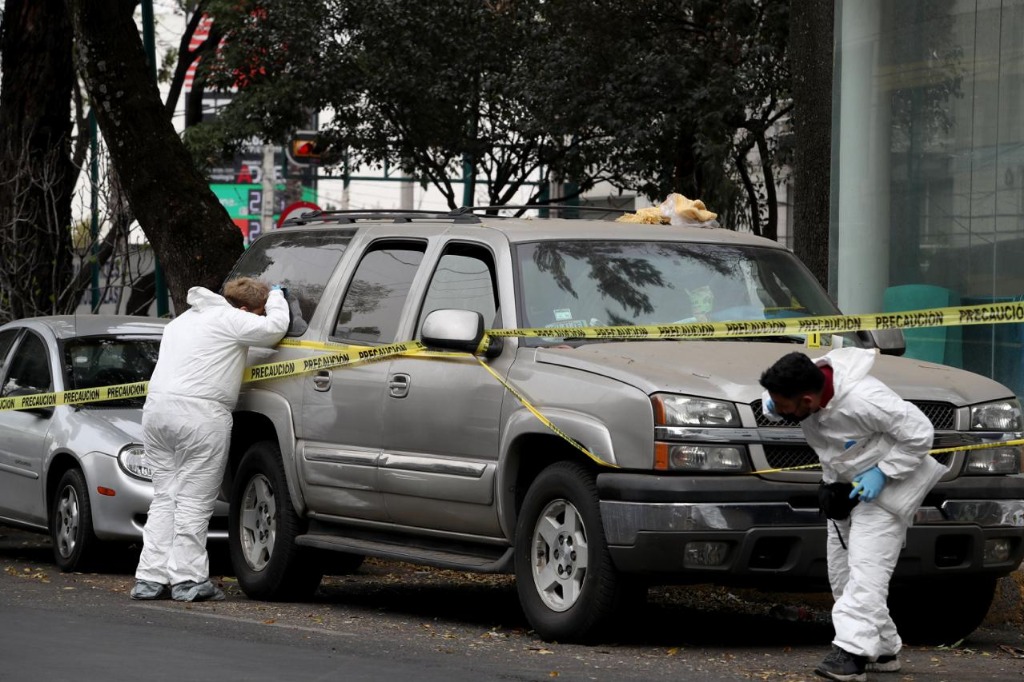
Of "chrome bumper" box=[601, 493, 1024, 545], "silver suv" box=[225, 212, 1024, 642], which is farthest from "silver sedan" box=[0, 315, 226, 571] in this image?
"chrome bumper" box=[601, 493, 1024, 545]

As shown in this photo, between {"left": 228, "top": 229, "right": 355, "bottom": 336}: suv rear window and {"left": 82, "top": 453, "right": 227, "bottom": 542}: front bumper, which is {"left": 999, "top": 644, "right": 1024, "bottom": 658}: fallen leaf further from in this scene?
{"left": 82, "top": 453, "right": 227, "bottom": 542}: front bumper

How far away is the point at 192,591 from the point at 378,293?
1.81 metres

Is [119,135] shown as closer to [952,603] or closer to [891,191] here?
[891,191]

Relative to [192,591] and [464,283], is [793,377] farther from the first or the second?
[192,591]

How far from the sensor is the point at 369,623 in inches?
337

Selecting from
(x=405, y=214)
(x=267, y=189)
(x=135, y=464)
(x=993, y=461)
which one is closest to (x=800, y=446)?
(x=993, y=461)

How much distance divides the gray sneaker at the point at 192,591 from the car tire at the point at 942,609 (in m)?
3.48

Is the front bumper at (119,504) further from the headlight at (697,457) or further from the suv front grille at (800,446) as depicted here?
the suv front grille at (800,446)

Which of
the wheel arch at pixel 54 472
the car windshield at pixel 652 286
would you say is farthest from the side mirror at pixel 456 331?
the wheel arch at pixel 54 472

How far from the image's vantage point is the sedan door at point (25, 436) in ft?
37.3

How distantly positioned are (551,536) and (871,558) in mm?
1486

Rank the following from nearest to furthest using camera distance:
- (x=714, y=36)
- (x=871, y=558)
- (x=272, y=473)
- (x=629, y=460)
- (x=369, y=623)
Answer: (x=871, y=558)
(x=629, y=460)
(x=369, y=623)
(x=272, y=473)
(x=714, y=36)

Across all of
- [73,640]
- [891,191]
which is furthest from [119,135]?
[73,640]

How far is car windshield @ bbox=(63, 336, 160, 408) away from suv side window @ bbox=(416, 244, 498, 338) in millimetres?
3455
